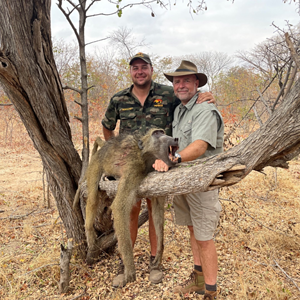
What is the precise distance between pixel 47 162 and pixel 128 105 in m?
1.54

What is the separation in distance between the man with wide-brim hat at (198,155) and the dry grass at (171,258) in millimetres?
459

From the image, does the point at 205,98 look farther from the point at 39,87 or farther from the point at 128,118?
the point at 39,87

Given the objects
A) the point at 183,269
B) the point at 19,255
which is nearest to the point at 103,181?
the point at 183,269

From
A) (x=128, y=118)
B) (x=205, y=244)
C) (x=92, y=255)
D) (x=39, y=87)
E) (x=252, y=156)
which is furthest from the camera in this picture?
(x=92, y=255)

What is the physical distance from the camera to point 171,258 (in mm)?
4465

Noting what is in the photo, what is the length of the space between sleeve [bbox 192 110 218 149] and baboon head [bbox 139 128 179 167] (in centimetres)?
30

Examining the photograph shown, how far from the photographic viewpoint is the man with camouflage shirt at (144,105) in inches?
151

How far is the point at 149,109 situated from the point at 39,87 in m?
1.60

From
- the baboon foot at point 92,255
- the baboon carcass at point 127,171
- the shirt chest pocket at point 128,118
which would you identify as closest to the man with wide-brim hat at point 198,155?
the baboon carcass at point 127,171

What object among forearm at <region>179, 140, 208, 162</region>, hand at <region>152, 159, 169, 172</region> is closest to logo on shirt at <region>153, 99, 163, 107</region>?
forearm at <region>179, 140, 208, 162</region>

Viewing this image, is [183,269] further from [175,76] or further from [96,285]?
[175,76]

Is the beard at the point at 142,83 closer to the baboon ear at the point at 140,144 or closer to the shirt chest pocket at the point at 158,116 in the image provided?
the shirt chest pocket at the point at 158,116

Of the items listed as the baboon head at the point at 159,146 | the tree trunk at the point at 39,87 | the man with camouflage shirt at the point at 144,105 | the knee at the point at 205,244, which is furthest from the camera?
the man with camouflage shirt at the point at 144,105

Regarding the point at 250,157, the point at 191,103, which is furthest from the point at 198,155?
the point at 191,103
